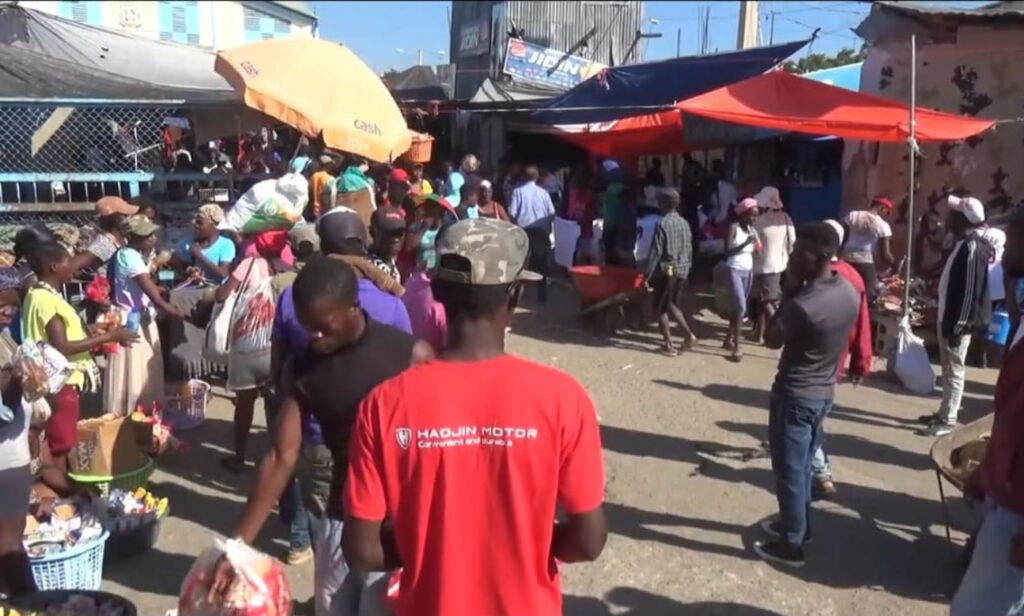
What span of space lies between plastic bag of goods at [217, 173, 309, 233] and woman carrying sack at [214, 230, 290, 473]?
12.2 inches

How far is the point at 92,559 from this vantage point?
4441 millimetres

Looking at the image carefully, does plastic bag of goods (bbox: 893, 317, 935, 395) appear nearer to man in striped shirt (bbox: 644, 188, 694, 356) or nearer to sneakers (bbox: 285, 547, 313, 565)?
man in striped shirt (bbox: 644, 188, 694, 356)

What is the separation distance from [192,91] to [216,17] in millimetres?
33839

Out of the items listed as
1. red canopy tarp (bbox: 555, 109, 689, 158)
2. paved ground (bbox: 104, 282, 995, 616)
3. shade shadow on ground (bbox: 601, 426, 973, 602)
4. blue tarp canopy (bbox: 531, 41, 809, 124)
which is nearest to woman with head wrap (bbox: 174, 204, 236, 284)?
paved ground (bbox: 104, 282, 995, 616)

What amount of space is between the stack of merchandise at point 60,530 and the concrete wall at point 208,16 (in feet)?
121

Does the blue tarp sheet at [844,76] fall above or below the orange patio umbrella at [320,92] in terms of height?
above

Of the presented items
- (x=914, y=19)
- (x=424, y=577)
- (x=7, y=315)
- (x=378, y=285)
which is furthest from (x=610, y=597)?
(x=914, y=19)

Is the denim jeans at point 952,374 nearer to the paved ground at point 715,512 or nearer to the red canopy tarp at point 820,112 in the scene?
the paved ground at point 715,512

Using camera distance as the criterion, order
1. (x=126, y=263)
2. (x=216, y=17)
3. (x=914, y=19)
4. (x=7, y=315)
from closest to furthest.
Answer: (x=7, y=315) → (x=126, y=263) → (x=914, y=19) → (x=216, y=17)

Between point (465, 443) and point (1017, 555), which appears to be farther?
point (1017, 555)

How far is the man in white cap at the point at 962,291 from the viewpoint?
6.81 metres

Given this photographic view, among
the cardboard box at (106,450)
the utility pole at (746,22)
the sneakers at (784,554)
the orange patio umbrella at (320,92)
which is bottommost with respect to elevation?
the sneakers at (784,554)

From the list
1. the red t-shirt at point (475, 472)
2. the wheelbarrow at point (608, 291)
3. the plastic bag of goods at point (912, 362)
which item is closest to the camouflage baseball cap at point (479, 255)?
the red t-shirt at point (475, 472)

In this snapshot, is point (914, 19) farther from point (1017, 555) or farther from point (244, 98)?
point (1017, 555)
